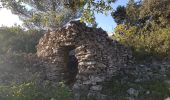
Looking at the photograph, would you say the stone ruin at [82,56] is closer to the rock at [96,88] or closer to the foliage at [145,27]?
the rock at [96,88]

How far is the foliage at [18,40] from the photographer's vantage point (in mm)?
25297

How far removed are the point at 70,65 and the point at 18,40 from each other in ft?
29.3

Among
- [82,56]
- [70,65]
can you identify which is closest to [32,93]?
[82,56]

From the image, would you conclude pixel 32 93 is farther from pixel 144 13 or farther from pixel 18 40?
pixel 18 40

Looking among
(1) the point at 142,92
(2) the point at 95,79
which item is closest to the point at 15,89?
(2) the point at 95,79

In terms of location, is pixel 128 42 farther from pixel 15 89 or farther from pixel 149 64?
pixel 15 89

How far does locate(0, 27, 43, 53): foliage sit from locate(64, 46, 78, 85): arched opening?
21.2 ft

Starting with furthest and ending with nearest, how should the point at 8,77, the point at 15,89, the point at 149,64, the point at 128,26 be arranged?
the point at 128,26
the point at 149,64
the point at 8,77
the point at 15,89

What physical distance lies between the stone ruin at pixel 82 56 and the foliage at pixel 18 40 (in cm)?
676

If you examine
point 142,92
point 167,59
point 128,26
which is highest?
point 128,26

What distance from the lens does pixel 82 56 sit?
16.7 m

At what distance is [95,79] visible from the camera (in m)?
16.1

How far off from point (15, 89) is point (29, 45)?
39.4 ft

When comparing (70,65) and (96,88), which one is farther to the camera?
(70,65)
